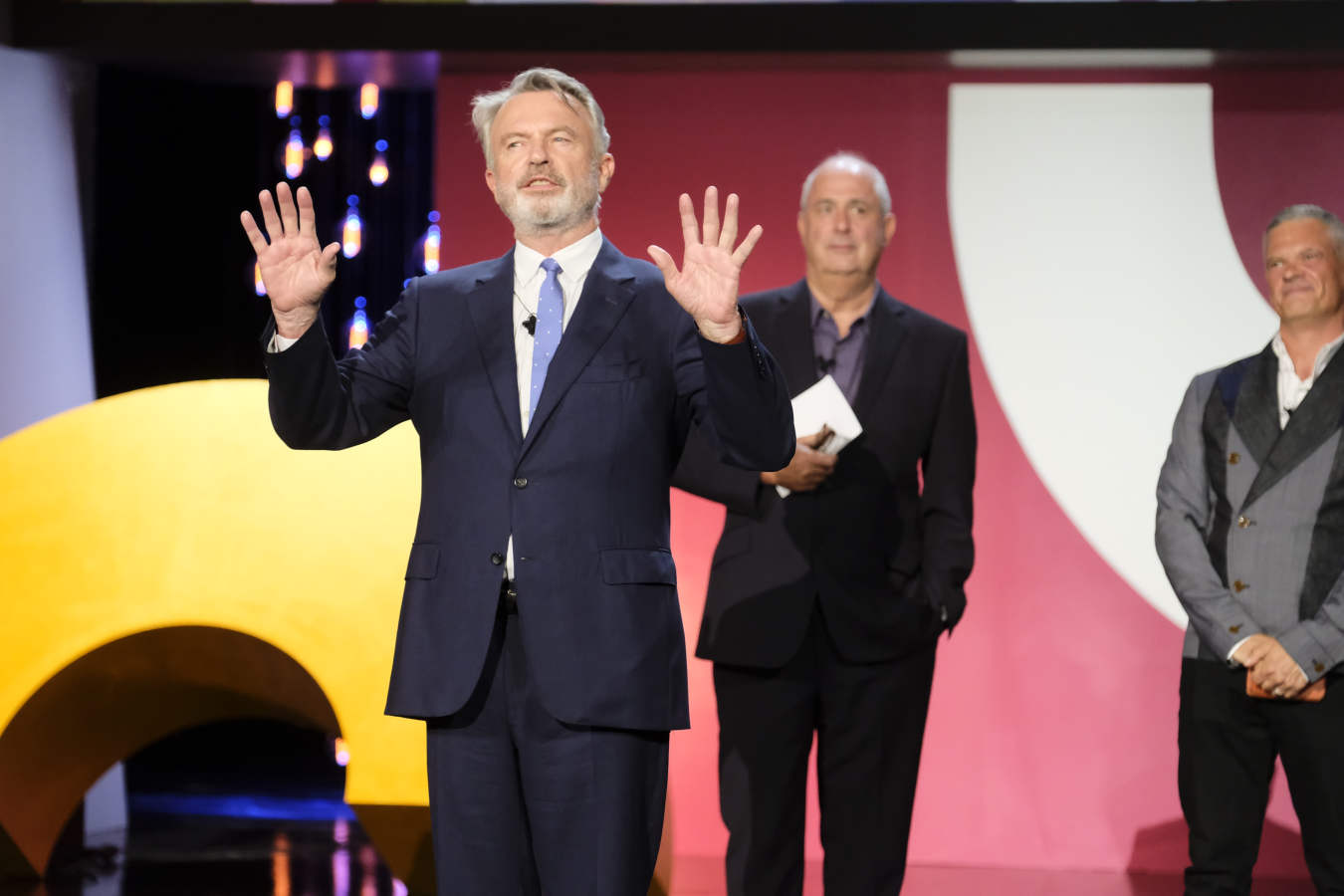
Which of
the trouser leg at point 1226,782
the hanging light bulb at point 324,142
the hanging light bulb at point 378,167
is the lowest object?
the trouser leg at point 1226,782

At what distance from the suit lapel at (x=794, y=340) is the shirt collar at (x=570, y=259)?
104cm

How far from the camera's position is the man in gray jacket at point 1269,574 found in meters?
3.15

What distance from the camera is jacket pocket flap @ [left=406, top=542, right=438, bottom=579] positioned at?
2.24 metres

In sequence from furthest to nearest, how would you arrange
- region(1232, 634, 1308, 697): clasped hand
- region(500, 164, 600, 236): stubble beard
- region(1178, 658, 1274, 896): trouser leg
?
1. region(1178, 658, 1274, 896): trouser leg
2. region(1232, 634, 1308, 697): clasped hand
3. region(500, 164, 600, 236): stubble beard

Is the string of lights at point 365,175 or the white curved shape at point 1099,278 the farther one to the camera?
the string of lights at point 365,175

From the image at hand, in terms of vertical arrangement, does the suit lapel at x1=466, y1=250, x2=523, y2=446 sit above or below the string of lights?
below

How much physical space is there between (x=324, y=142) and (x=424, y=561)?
3916 millimetres

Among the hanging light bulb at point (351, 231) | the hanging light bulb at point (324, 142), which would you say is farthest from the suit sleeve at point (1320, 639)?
the hanging light bulb at point (324, 142)

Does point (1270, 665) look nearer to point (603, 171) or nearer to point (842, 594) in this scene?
point (842, 594)

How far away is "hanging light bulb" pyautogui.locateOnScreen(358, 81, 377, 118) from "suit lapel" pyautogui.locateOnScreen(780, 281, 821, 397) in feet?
9.18

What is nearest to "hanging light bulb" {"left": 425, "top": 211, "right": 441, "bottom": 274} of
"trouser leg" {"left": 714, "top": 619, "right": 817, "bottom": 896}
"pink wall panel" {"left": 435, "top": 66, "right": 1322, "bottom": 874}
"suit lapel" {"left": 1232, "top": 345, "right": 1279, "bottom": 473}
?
"pink wall panel" {"left": 435, "top": 66, "right": 1322, "bottom": 874}

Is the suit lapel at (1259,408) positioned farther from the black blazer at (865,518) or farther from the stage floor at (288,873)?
the stage floor at (288,873)

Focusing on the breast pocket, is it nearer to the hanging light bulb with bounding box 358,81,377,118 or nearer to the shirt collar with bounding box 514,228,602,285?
the shirt collar with bounding box 514,228,602,285

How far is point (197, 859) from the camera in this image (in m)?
4.52
